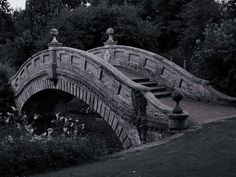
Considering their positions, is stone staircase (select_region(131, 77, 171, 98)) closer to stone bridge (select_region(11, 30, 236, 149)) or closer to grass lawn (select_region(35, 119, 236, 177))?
stone bridge (select_region(11, 30, 236, 149))

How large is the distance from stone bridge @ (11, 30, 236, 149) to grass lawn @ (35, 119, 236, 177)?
221 centimetres

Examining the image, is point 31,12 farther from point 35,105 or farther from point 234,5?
point 234,5

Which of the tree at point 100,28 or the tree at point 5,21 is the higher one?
the tree at point 5,21

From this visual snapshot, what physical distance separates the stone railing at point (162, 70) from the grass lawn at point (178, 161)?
4.60 metres

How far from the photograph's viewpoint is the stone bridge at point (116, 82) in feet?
38.7

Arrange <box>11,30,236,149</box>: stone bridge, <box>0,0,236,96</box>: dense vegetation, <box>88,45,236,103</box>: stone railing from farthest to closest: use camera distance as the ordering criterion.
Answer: <box>0,0,236,96</box>: dense vegetation, <box>88,45,236,103</box>: stone railing, <box>11,30,236,149</box>: stone bridge

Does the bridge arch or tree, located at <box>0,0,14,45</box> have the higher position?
tree, located at <box>0,0,14,45</box>

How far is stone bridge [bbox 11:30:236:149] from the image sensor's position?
1179 centimetres

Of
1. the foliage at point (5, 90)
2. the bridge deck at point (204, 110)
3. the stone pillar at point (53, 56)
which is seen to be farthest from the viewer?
the foliage at point (5, 90)

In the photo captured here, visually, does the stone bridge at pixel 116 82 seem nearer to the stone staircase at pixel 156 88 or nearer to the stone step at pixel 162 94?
the stone staircase at pixel 156 88

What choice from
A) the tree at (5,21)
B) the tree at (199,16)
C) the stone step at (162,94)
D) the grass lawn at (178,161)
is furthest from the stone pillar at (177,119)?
the tree at (5,21)

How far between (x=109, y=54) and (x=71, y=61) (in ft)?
8.08

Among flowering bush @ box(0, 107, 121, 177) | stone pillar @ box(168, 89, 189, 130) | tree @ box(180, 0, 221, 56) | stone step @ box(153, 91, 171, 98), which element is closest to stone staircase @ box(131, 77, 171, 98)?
stone step @ box(153, 91, 171, 98)

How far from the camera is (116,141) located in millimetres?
17156
